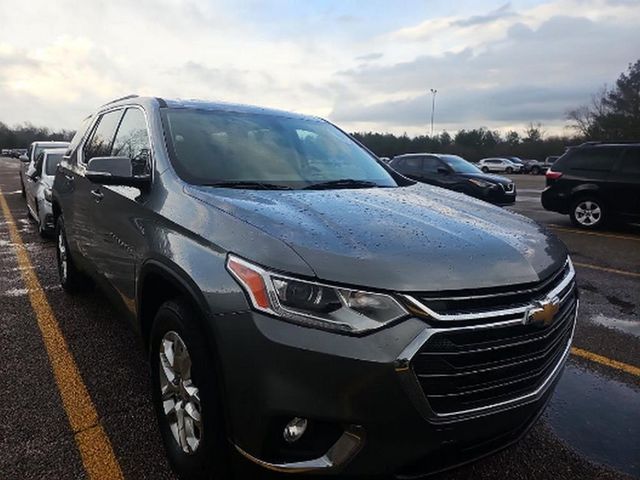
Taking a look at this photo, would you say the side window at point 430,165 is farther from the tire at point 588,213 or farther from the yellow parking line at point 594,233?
the tire at point 588,213

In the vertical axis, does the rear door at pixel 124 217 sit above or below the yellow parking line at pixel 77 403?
above

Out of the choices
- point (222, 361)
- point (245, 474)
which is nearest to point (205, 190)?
point (222, 361)

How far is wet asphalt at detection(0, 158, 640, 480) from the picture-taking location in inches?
101

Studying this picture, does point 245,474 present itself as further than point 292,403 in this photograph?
Yes

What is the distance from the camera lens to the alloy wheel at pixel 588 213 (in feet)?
35.1

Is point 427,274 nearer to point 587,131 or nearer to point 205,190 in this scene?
point 205,190

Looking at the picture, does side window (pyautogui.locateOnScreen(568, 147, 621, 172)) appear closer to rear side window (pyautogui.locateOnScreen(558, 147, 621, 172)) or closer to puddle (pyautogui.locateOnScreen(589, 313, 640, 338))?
rear side window (pyautogui.locateOnScreen(558, 147, 621, 172))

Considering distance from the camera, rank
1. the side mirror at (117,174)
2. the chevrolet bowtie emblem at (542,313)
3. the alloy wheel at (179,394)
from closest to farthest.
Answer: the chevrolet bowtie emblem at (542,313) → the alloy wheel at (179,394) → the side mirror at (117,174)

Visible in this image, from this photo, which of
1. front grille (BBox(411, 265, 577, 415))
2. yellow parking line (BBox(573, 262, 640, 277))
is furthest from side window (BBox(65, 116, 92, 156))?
yellow parking line (BBox(573, 262, 640, 277))

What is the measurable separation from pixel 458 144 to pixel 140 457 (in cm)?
8594

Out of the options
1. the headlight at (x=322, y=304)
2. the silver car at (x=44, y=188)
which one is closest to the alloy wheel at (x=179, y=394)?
the headlight at (x=322, y=304)

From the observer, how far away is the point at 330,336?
178cm

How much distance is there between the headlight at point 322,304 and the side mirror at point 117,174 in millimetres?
1242

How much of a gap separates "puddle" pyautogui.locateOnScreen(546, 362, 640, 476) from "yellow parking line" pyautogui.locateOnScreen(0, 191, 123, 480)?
7.75ft
